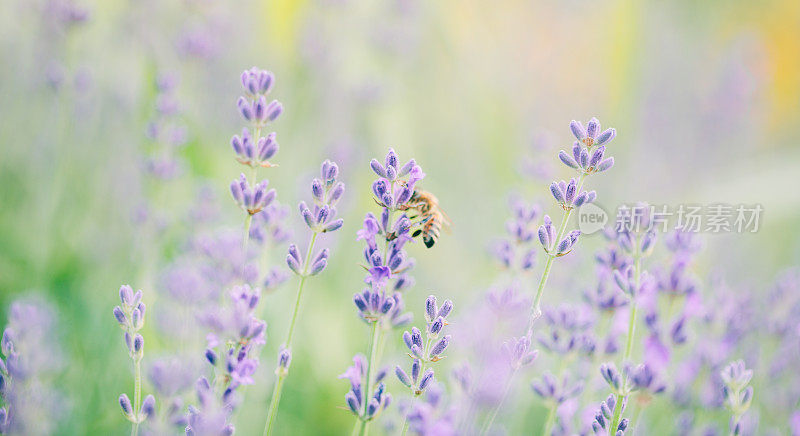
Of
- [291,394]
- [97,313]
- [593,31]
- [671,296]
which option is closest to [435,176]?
[593,31]

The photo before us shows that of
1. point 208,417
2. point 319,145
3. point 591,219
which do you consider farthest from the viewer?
point 319,145

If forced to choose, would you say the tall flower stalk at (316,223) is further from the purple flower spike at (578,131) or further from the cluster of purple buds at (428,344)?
the purple flower spike at (578,131)

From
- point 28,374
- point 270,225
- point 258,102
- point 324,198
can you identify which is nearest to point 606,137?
point 324,198

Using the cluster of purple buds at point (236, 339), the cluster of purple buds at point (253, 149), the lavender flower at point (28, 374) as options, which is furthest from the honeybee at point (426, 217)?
the lavender flower at point (28, 374)

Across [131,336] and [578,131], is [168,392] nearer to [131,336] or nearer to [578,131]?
[131,336]

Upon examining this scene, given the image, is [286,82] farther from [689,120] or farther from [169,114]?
[689,120]

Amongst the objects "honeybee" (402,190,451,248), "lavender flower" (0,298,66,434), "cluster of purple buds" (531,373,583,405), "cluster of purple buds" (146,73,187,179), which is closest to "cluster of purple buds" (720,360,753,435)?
"cluster of purple buds" (531,373,583,405)
